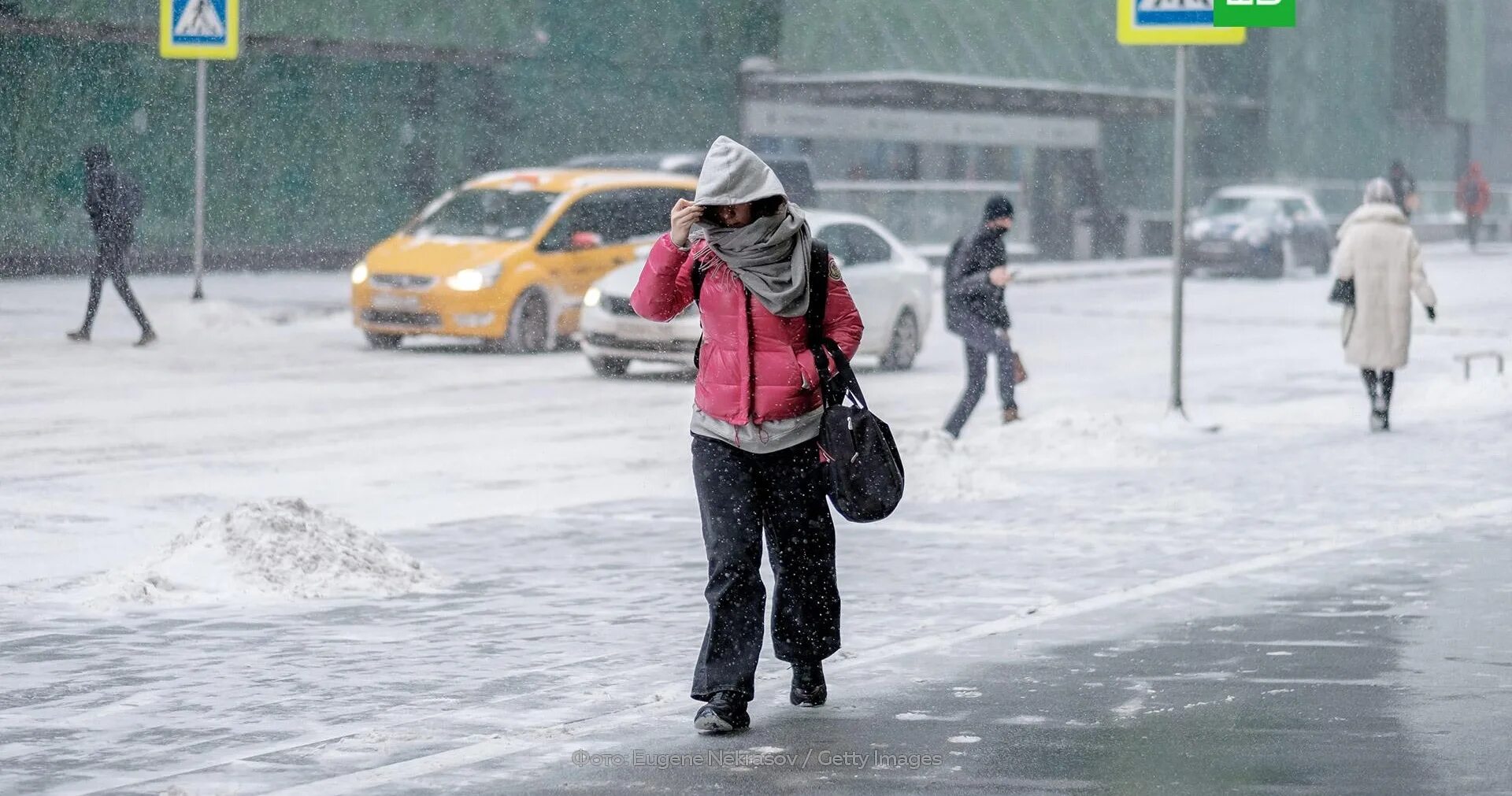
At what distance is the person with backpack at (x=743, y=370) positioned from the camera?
678 cm

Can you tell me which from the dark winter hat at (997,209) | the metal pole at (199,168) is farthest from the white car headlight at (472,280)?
the dark winter hat at (997,209)

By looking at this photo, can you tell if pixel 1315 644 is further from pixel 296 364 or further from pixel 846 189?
pixel 846 189

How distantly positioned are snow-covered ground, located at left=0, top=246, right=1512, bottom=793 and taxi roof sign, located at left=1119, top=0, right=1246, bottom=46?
92.8 inches

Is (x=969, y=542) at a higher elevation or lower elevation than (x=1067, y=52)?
lower

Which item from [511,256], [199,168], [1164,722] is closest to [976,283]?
[511,256]

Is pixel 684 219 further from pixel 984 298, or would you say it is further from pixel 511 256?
pixel 511 256

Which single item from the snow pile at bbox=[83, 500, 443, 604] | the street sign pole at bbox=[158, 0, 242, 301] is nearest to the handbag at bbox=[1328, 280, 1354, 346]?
the snow pile at bbox=[83, 500, 443, 604]

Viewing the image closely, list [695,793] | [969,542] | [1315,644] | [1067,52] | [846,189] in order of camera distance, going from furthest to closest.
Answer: [1067,52]
[846,189]
[969,542]
[1315,644]
[695,793]

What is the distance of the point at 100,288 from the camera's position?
2128 centimetres

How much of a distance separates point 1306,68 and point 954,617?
51.5 metres

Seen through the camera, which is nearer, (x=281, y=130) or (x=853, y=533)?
(x=853, y=533)

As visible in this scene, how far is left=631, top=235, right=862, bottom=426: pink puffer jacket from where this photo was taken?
6.81 meters

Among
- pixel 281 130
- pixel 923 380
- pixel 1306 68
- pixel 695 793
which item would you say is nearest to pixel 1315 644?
pixel 695 793

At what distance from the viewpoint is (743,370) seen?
6805 mm
